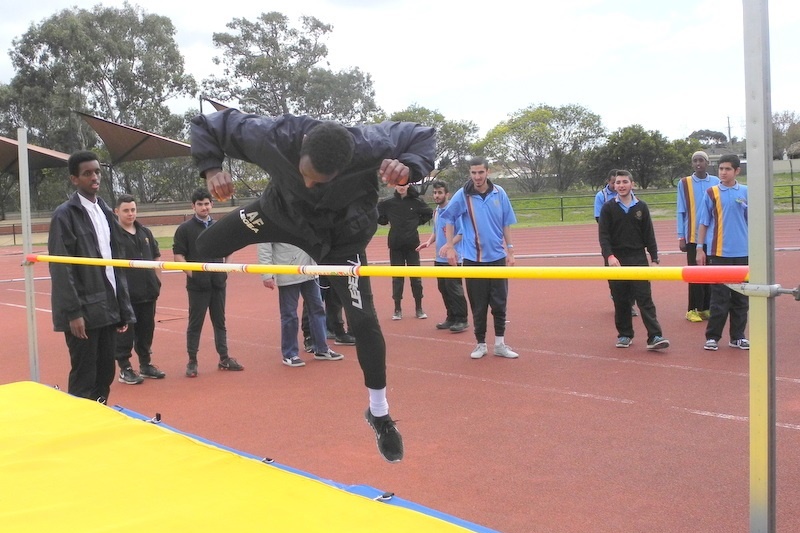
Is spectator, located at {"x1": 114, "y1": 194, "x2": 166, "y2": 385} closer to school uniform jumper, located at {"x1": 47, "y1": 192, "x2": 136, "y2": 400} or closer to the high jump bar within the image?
school uniform jumper, located at {"x1": 47, "y1": 192, "x2": 136, "y2": 400}

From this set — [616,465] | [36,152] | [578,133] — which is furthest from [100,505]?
[578,133]

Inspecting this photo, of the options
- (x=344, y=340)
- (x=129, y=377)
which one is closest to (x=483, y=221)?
(x=344, y=340)

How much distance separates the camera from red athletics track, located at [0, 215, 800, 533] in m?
3.35

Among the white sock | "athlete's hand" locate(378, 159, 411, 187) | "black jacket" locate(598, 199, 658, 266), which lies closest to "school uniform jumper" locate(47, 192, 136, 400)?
the white sock

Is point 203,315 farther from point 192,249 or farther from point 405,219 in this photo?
point 405,219

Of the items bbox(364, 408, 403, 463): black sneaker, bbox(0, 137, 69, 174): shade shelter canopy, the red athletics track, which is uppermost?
bbox(0, 137, 69, 174): shade shelter canopy

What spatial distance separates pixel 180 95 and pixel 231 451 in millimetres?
38910

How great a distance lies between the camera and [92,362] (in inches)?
175

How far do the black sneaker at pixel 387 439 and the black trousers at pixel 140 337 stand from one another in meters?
3.44

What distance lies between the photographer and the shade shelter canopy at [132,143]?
24516mm

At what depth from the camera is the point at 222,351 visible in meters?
6.39

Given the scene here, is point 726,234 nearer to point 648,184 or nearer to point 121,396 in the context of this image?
point 121,396

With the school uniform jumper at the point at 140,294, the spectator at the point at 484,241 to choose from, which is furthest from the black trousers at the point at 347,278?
the spectator at the point at 484,241

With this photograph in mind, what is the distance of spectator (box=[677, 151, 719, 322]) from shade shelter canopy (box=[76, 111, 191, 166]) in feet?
62.9
